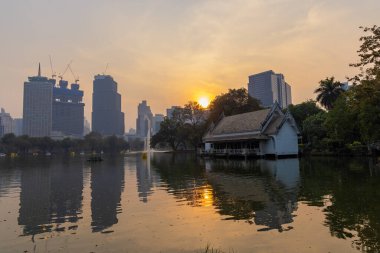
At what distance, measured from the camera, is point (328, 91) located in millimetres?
85875

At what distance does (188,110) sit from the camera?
118625 millimetres

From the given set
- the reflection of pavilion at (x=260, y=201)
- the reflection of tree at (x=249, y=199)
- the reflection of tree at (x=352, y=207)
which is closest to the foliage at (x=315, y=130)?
the reflection of tree at (x=352, y=207)

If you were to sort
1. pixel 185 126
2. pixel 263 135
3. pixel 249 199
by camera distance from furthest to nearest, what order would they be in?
pixel 185 126 < pixel 263 135 < pixel 249 199

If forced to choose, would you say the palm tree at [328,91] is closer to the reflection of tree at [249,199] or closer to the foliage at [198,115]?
the foliage at [198,115]

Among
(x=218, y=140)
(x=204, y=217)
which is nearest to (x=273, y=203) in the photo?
(x=204, y=217)

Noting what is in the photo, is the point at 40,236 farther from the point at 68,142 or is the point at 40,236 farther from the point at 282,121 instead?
the point at 68,142

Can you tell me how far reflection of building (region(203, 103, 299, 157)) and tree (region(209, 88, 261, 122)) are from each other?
20.7 meters

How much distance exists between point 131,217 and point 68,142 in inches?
7564

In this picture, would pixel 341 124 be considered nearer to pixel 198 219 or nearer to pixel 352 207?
pixel 352 207

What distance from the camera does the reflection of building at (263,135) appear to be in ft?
203

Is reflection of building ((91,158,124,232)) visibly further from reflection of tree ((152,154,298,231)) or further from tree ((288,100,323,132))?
tree ((288,100,323,132))

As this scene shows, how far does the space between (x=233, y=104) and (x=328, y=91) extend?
24254mm

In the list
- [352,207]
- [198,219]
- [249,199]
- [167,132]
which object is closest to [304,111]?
[167,132]

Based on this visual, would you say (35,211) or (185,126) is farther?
(185,126)
